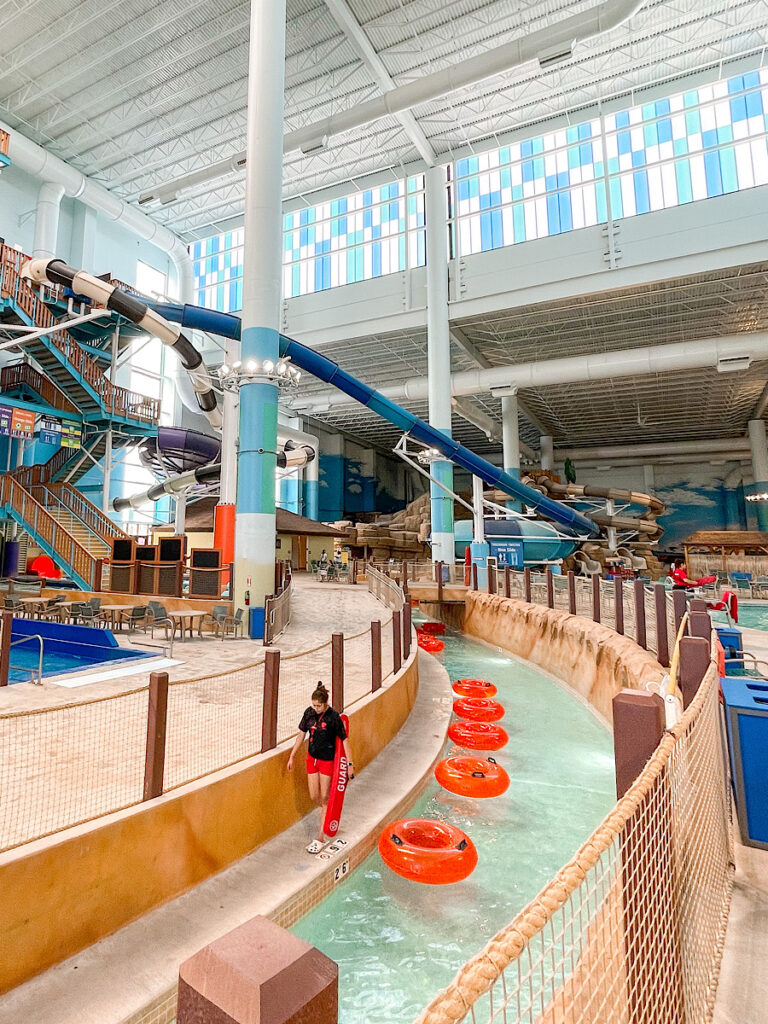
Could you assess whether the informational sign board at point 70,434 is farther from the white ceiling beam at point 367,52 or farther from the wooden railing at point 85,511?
the white ceiling beam at point 367,52

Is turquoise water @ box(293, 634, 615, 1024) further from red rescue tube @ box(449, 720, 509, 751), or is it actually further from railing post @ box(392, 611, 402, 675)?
railing post @ box(392, 611, 402, 675)

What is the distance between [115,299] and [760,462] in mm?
39553

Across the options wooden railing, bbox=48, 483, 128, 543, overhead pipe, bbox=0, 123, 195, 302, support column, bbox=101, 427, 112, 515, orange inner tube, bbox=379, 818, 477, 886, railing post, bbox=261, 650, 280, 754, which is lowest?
orange inner tube, bbox=379, 818, 477, 886

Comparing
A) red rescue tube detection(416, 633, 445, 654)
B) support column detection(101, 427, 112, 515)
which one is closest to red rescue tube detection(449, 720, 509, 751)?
red rescue tube detection(416, 633, 445, 654)

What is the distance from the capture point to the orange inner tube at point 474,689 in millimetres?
10469

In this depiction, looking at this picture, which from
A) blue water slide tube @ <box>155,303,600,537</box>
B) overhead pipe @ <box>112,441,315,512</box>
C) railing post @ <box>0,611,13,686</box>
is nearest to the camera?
railing post @ <box>0,611,13,686</box>

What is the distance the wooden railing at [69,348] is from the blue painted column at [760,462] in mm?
37052

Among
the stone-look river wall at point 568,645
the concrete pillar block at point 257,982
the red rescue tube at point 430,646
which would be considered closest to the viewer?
the concrete pillar block at point 257,982

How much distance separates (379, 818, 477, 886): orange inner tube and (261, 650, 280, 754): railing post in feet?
4.65

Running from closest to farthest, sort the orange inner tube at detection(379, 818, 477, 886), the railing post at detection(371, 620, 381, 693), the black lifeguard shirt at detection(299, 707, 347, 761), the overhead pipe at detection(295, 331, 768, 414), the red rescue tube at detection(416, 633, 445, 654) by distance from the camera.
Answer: the orange inner tube at detection(379, 818, 477, 886), the black lifeguard shirt at detection(299, 707, 347, 761), the railing post at detection(371, 620, 381, 693), the red rescue tube at detection(416, 633, 445, 654), the overhead pipe at detection(295, 331, 768, 414)

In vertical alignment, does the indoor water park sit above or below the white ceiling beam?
below

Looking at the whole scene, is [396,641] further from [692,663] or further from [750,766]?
[750,766]

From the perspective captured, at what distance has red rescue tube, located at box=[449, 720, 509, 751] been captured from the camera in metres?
7.97

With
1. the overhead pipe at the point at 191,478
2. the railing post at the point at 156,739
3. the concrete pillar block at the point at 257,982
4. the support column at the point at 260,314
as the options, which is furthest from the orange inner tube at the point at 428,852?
the overhead pipe at the point at 191,478
